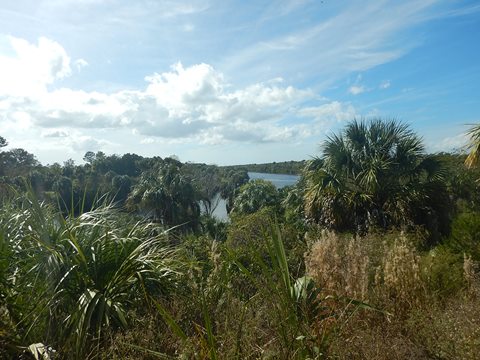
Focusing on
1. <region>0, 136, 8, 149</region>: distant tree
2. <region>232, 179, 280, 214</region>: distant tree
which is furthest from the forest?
<region>0, 136, 8, 149</region>: distant tree

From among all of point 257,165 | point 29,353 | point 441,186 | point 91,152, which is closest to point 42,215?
point 29,353

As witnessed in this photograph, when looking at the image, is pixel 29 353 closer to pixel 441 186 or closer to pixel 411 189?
pixel 411 189

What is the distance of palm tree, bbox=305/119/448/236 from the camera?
10.7 meters

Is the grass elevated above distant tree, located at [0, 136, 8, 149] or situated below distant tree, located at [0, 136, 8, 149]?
below

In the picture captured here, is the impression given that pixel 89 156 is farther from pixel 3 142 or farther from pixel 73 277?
pixel 73 277

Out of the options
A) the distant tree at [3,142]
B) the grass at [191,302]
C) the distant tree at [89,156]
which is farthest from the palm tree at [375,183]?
the distant tree at [89,156]

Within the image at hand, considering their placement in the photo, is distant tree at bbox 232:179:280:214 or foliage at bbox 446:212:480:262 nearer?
foliage at bbox 446:212:480:262

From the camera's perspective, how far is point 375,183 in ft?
34.7

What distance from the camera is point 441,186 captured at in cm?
1101

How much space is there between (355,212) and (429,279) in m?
6.41

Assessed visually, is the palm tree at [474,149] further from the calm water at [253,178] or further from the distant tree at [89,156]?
the distant tree at [89,156]

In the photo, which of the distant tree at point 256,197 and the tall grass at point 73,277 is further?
the distant tree at point 256,197

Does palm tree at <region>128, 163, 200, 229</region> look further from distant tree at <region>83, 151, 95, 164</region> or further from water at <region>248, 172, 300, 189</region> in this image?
→ distant tree at <region>83, 151, 95, 164</region>

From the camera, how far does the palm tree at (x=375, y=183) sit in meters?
10.7
